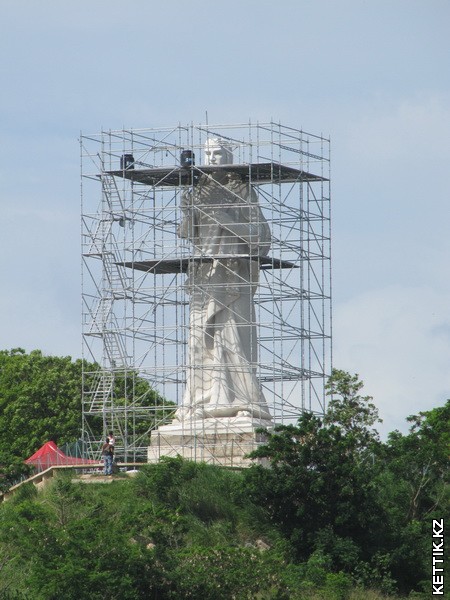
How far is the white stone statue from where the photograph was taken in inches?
2611

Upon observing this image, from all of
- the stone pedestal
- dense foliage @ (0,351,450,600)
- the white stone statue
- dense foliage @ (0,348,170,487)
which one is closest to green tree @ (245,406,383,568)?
dense foliage @ (0,351,450,600)

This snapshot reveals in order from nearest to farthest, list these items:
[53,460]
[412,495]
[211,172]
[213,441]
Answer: [412,495] < [213,441] < [53,460] < [211,172]

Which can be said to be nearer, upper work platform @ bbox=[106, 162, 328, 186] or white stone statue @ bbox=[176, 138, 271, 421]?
white stone statue @ bbox=[176, 138, 271, 421]

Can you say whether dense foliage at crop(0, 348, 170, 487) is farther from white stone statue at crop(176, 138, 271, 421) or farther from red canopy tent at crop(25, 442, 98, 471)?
white stone statue at crop(176, 138, 271, 421)

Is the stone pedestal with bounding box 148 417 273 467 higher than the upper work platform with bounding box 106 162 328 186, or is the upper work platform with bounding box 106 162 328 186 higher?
the upper work platform with bounding box 106 162 328 186

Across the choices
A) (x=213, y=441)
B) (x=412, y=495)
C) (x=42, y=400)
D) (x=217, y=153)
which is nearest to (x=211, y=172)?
(x=217, y=153)

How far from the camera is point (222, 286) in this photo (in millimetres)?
67000

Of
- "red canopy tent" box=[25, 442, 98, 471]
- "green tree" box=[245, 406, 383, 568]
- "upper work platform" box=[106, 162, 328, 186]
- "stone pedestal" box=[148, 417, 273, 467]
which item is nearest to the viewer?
"green tree" box=[245, 406, 383, 568]

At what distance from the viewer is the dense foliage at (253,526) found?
5416cm

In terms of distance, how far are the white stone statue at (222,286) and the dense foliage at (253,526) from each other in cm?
351

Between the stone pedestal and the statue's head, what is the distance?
7.24m

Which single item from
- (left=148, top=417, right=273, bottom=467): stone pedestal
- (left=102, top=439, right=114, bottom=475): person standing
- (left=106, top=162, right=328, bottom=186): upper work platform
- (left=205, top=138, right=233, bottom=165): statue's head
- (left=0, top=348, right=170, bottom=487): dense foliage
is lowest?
(left=102, top=439, right=114, bottom=475): person standing

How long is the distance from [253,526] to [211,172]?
11.7 meters

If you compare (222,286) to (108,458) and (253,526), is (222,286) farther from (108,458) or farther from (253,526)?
(253,526)
